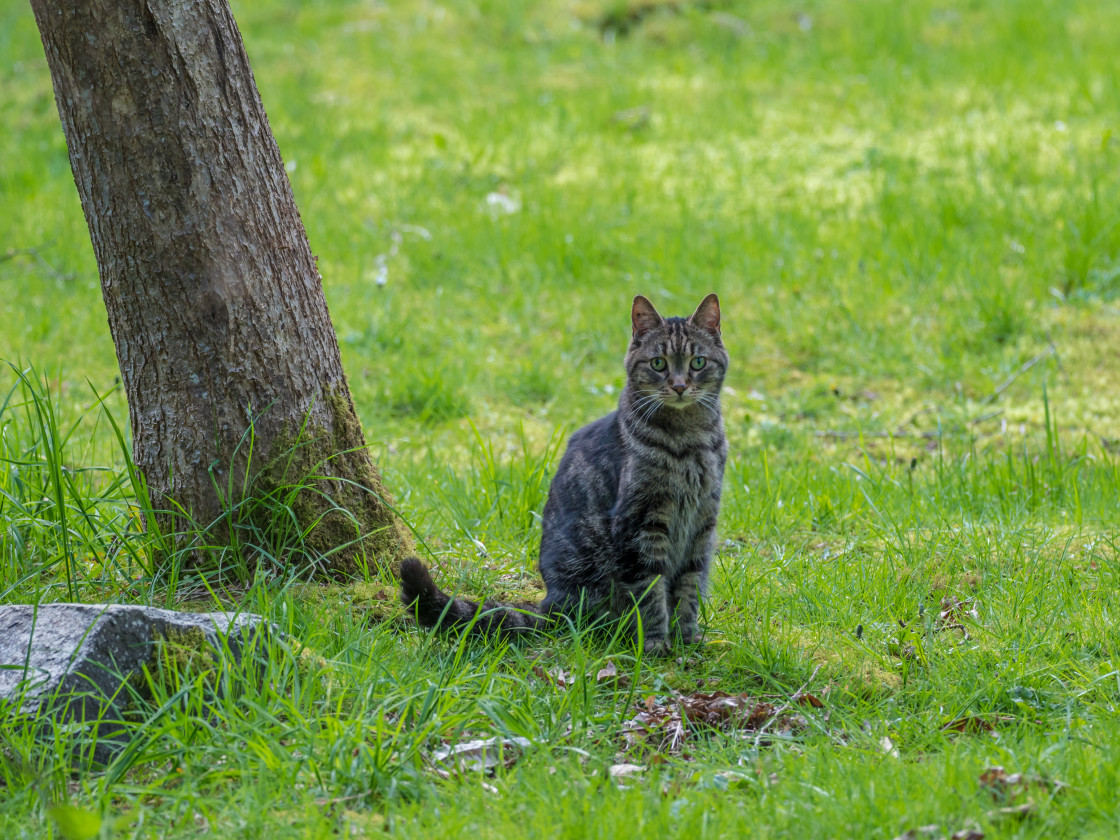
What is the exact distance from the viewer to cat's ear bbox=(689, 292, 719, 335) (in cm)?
379

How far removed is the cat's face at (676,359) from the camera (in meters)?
3.66

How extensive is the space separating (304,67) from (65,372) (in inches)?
211

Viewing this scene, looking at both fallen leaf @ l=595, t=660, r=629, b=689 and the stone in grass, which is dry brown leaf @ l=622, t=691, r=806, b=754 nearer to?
fallen leaf @ l=595, t=660, r=629, b=689

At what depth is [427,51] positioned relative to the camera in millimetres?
10523

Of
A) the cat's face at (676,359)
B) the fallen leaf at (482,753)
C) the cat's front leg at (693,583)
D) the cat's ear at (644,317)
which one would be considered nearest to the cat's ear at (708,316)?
the cat's face at (676,359)

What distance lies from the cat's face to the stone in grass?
161cm

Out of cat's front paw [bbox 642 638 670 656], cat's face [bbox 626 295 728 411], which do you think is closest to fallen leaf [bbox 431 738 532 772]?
cat's front paw [bbox 642 638 670 656]

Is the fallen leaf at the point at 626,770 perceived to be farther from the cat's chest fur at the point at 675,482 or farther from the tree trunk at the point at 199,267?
the tree trunk at the point at 199,267

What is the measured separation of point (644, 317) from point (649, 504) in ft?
2.46

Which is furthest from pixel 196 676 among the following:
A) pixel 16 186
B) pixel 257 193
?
pixel 16 186

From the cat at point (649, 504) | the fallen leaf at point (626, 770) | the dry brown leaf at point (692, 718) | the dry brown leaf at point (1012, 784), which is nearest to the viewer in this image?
the dry brown leaf at point (1012, 784)

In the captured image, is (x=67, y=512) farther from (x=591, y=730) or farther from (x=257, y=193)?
(x=591, y=730)

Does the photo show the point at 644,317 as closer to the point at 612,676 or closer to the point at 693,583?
the point at 693,583

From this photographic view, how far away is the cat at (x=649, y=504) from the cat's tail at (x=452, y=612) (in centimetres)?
1
